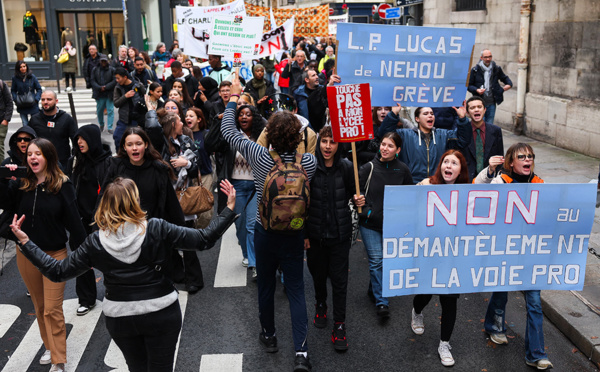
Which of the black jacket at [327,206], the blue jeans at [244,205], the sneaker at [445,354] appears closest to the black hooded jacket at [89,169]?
the blue jeans at [244,205]

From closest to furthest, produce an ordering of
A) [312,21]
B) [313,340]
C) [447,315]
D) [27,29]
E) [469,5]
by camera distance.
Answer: [447,315], [313,340], [469,5], [312,21], [27,29]

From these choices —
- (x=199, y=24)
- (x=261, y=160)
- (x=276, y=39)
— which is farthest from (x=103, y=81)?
(x=261, y=160)

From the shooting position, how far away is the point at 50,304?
4.98 meters

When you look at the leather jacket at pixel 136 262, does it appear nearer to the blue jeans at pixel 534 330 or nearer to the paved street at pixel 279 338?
the paved street at pixel 279 338

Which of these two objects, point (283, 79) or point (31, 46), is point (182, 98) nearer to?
point (283, 79)

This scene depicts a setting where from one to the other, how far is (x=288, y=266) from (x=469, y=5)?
14576 millimetres

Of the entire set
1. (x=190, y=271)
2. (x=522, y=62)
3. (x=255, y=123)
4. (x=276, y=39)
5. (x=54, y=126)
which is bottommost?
(x=190, y=271)

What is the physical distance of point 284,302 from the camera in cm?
629

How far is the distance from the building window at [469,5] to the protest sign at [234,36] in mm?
8188

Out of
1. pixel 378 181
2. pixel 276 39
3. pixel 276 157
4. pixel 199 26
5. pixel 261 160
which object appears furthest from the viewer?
pixel 276 39

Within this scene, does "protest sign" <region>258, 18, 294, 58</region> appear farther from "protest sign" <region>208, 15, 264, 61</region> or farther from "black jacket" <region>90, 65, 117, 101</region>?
"black jacket" <region>90, 65, 117, 101</region>

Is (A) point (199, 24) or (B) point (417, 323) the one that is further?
(A) point (199, 24)

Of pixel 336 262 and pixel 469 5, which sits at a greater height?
pixel 469 5

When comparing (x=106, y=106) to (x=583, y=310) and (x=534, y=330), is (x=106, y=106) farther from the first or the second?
(x=534, y=330)
